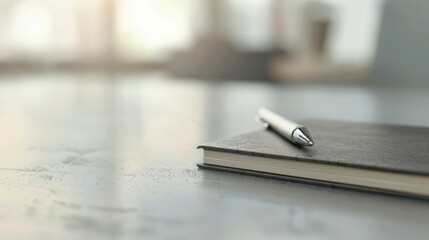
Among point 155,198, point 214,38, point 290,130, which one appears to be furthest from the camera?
point 214,38

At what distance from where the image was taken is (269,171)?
461mm

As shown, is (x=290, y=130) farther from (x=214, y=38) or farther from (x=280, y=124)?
(x=214, y=38)

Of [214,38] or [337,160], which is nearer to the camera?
[337,160]

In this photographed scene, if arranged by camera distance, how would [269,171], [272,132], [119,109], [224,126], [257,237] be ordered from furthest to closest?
[119,109], [224,126], [272,132], [269,171], [257,237]

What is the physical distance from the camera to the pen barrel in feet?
1.69

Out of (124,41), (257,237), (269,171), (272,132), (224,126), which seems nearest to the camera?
(257,237)

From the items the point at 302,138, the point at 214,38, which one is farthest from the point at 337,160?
the point at 214,38

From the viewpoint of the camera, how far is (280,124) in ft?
1.84

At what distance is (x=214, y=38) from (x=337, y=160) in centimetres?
349

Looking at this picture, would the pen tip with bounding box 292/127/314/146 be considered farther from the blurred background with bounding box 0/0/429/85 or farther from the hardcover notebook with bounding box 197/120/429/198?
the blurred background with bounding box 0/0/429/85

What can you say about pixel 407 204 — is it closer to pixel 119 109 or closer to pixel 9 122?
pixel 9 122

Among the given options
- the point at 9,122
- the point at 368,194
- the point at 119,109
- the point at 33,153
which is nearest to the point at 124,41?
the point at 119,109

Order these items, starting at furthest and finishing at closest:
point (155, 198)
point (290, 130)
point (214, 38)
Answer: point (214, 38), point (290, 130), point (155, 198)

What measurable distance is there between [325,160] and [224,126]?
449 millimetres
